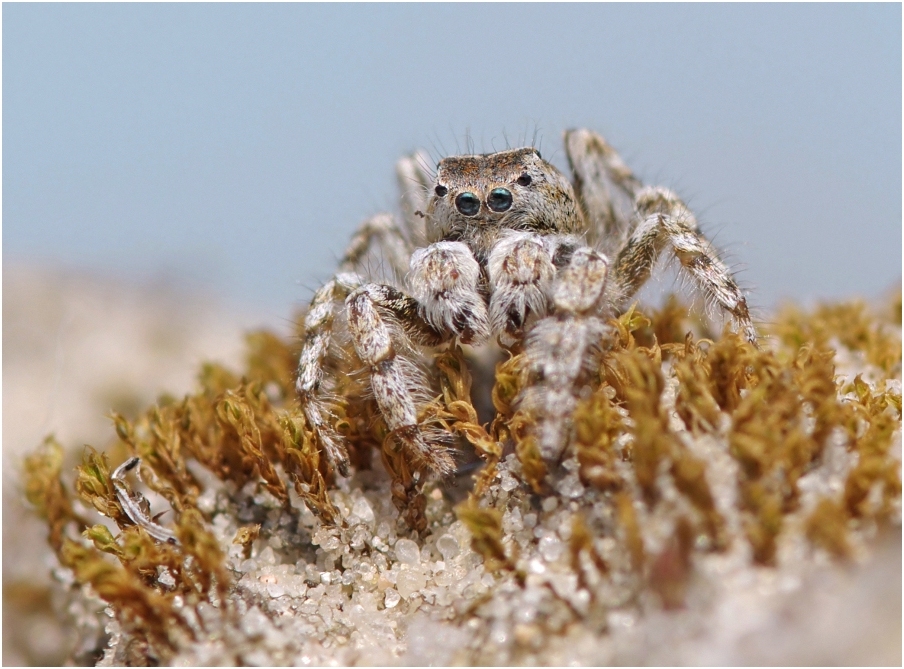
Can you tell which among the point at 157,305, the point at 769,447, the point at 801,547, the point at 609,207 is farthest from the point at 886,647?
the point at 157,305

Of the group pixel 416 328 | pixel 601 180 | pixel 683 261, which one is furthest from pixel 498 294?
pixel 601 180

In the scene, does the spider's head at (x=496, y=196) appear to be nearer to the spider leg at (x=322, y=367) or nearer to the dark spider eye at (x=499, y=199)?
the dark spider eye at (x=499, y=199)

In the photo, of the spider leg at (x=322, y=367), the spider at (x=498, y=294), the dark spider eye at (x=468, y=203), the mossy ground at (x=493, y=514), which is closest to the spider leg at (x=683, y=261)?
the spider at (x=498, y=294)

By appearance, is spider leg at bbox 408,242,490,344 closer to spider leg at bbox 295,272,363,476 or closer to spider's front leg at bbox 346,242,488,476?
spider's front leg at bbox 346,242,488,476

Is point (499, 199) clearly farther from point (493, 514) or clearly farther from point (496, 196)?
point (493, 514)

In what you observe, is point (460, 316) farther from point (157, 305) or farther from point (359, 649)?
point (157, 305)

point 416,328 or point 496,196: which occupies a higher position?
point 496,196
